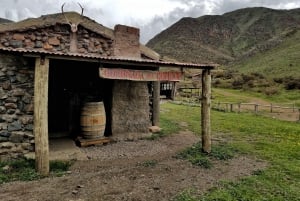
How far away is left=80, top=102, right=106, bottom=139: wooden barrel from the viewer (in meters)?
8.45

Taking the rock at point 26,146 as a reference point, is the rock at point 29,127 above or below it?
above

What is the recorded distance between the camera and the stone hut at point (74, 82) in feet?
22.3

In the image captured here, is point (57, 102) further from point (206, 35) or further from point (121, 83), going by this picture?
point (206, 35)

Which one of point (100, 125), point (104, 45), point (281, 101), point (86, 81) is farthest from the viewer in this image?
point (281, 101)

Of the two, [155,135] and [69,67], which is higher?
[69,67]

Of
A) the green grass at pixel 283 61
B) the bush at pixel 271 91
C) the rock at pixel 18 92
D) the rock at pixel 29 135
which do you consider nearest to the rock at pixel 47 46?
the rock at pixel 18 92

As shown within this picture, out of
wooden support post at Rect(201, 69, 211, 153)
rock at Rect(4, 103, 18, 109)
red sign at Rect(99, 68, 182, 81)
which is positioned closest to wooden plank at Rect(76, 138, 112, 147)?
rock at Rect(4, 103, 18, 109)

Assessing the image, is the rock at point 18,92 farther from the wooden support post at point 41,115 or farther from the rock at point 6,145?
the wooden support post at point 41,115

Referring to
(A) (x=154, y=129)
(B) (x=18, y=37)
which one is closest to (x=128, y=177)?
(A) (x=154, y=129)

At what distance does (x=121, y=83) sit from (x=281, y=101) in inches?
882

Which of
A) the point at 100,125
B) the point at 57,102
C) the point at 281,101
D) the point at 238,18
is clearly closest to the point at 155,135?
the point at 100,125

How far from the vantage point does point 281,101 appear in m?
27.2

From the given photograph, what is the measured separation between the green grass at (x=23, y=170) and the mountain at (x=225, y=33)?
6447 centimetres

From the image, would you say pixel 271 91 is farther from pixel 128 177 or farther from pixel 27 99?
pixel 27 99
